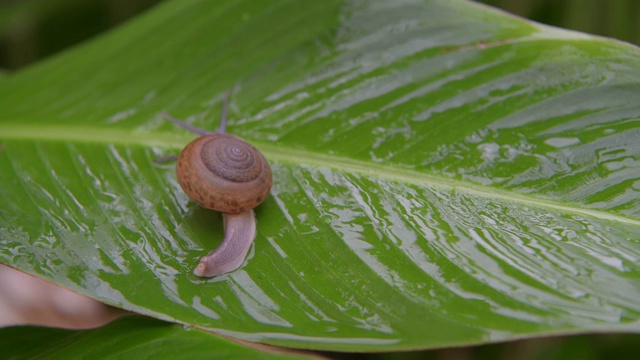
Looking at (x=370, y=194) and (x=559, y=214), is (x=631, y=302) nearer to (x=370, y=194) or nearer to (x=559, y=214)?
(x=559, y=214)

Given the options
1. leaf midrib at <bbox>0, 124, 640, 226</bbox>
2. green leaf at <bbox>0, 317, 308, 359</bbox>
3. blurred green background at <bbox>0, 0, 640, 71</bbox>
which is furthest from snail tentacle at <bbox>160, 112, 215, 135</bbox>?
blurred green background at <bbox>0, 0, 640, 71</bbox>

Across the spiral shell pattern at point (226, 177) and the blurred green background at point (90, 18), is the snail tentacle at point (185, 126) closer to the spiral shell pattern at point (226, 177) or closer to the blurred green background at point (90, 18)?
the spiral shell pattern at point (226, 177)

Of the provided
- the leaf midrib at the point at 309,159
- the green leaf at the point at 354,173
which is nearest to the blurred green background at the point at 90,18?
the green leaf at the point at 354,173

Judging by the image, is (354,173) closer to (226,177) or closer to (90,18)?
(226,177)

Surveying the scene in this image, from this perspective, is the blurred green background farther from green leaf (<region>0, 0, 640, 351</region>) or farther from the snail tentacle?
the snail tentacle

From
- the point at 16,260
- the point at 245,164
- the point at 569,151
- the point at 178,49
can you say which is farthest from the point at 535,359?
the point at 16,260
